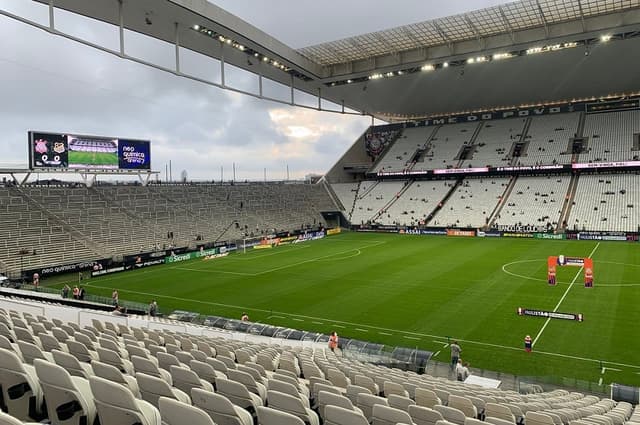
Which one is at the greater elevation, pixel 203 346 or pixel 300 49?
pixel 300 49

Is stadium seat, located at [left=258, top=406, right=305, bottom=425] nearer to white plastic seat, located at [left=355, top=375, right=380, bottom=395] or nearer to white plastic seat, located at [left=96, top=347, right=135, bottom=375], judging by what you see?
white plastic seat, located at [left=96, top=347, right=135, bottom=375]

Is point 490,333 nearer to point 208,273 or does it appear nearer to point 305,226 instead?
point 208,273

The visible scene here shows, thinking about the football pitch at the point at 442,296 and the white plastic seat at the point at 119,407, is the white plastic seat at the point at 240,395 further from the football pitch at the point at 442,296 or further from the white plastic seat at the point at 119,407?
the football pitch at the point at 442,296

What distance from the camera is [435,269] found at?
35000 mm

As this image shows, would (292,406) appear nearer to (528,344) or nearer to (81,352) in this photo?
(81,352)

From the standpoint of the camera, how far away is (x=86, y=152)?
43.3 meters

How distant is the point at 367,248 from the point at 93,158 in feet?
93.5

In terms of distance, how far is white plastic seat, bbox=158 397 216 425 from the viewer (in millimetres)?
3186

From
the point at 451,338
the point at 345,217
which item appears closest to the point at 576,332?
the point at 451,338

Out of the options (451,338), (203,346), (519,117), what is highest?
(519,117)

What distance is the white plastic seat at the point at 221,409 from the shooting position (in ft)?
12.8

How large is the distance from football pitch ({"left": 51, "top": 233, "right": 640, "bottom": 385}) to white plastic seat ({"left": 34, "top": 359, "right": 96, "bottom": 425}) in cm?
1583

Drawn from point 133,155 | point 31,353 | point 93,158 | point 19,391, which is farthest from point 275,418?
point 133,155

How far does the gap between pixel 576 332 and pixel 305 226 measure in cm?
4484
